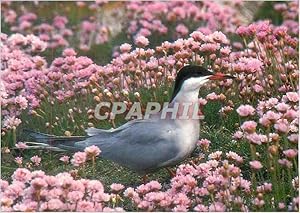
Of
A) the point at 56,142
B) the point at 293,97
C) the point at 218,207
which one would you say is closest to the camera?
the point at 218,207

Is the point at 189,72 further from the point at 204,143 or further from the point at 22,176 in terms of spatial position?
the point at 22,176

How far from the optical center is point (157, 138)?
204 inches

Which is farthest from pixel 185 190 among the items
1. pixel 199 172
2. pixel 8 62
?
pixel 8 62

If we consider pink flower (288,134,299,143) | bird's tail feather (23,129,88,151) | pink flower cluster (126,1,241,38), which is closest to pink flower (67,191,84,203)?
pink flower (288,134,299,143)

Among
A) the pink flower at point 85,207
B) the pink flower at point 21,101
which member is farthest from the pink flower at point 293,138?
the pink flower at point 21,101

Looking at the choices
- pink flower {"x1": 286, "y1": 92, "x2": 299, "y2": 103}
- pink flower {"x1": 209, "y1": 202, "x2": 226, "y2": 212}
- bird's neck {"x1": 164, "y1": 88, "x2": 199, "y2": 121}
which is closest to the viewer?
pink flower {"x1": 209, "y1": 202, "x2": 226, "y2": 212}

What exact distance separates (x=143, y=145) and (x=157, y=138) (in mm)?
120

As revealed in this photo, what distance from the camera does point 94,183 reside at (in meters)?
4.25

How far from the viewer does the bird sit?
5164mm

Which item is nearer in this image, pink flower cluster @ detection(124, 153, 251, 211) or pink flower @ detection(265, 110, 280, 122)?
pink flower cluster @ detection(124, 153, 251, 211)

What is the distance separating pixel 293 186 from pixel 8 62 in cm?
343

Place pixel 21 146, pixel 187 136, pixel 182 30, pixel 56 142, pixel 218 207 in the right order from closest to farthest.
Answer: pixel 218 207, pixel 187 136, pixel 56 142, pixel 21 146, pixel 182 30

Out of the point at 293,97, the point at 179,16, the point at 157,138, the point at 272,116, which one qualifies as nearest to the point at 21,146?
the point at 157,138

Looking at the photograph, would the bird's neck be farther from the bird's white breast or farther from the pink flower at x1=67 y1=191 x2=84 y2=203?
the pink flower at x1=67 y1=191 x2=84 y2=203
